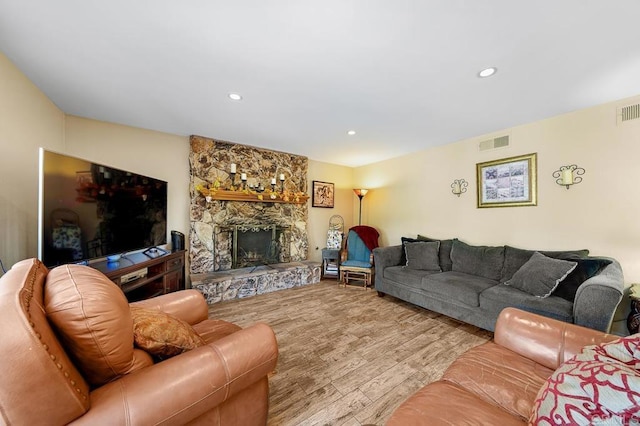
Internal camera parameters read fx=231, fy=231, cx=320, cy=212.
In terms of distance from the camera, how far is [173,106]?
2496 millimetres

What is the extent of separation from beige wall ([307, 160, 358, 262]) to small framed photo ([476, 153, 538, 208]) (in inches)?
101

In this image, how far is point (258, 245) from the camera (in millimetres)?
3980

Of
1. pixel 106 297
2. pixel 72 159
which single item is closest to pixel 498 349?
pixel 106 297

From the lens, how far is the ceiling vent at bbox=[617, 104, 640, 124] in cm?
217

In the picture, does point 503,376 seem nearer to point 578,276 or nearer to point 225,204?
point 578,276

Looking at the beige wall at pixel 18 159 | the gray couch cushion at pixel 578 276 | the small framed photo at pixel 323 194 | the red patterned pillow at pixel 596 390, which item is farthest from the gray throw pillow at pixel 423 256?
the beige wall at pixel 18 159

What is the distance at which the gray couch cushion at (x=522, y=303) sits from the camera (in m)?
1.91

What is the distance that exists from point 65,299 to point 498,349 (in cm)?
203

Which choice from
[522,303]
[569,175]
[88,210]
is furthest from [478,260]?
[88,210]

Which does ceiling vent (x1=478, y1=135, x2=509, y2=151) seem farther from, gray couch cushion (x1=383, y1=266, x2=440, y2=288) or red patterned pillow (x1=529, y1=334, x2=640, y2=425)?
red patterned pillow (x1=529, y1=334, x2=640, y2=425)

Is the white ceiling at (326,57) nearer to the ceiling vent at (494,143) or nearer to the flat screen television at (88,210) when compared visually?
the ceiling vent at (494,143)

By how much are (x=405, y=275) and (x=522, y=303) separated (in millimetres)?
1204

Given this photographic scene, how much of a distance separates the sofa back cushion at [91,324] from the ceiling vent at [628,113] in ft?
13.5

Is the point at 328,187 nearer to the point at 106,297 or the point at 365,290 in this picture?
the point at 365,290
